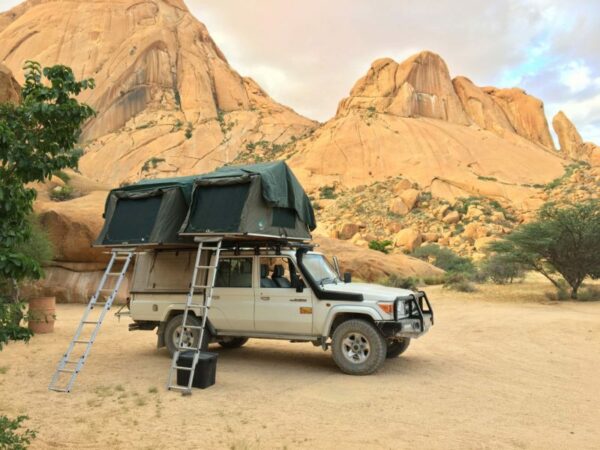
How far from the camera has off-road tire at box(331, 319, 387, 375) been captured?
7.86 meters

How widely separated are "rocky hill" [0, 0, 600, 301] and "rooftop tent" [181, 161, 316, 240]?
115 ft

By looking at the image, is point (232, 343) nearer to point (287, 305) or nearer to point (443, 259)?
point (287, 305)

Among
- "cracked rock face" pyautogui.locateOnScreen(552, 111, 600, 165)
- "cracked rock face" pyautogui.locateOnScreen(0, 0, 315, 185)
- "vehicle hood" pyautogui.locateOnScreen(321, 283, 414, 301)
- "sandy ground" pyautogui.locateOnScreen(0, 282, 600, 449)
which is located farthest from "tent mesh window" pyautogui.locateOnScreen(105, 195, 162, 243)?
"cracked rock face" pyautogui.locateOnScreen(552, 111, 600, 165)

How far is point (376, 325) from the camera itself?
26.3 ft

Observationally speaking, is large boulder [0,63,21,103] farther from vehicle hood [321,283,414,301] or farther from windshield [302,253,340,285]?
vehicle hood [321,283,414,301]

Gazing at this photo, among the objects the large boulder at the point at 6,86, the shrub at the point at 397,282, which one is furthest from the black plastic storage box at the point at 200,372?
the large boulder at the point at 6,86

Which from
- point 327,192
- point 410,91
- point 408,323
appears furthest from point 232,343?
point 410,91

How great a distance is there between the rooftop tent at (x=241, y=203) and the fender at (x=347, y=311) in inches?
62.7

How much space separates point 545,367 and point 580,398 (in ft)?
6.83

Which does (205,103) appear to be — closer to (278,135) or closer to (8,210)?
(278,135)

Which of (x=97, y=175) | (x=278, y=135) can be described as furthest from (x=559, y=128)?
(x=97, y=175)

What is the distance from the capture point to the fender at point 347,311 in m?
7.90

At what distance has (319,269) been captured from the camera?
30.0 feet

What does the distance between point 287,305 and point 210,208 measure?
2.08 metres
